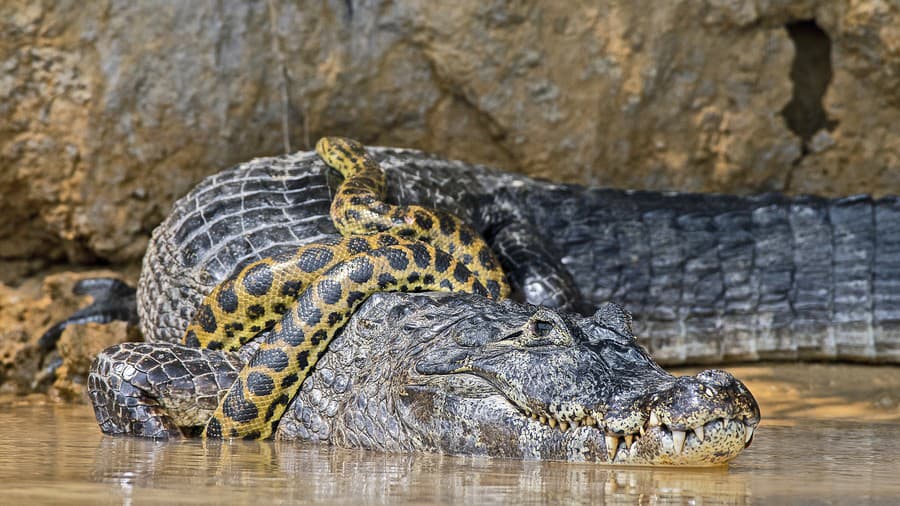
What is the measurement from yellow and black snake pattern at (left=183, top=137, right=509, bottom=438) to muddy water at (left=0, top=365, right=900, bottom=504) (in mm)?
187

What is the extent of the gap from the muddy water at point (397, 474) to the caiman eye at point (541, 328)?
415mm

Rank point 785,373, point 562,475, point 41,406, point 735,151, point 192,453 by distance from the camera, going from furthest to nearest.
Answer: point 735,151
point 785,373
point 41,406
point 192,453
point 562,475

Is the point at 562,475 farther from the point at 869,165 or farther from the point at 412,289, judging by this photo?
the point at 869,165

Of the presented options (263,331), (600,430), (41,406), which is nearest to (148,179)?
(41,406)

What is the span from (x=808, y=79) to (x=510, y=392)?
12.5 feet

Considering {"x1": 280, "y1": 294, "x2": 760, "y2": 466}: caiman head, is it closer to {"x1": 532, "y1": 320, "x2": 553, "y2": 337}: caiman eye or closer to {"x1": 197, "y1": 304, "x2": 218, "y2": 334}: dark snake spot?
{"x1": 532, "y1": 320, "x2": 553, "y2": 337}: caiman eye

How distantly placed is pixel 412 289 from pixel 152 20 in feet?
7.70

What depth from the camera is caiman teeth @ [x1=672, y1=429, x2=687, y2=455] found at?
298cm

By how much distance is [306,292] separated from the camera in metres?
4.16

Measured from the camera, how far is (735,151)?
6.45m

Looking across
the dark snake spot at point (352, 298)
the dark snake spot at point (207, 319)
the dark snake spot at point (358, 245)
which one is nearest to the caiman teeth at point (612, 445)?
the dark snake spot at point (352, 298)

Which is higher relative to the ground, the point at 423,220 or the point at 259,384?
the point at 423,220

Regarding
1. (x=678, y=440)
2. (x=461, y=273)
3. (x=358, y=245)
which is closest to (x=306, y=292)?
(x=358, y=245)

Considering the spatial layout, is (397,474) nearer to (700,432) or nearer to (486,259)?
(700,432)
